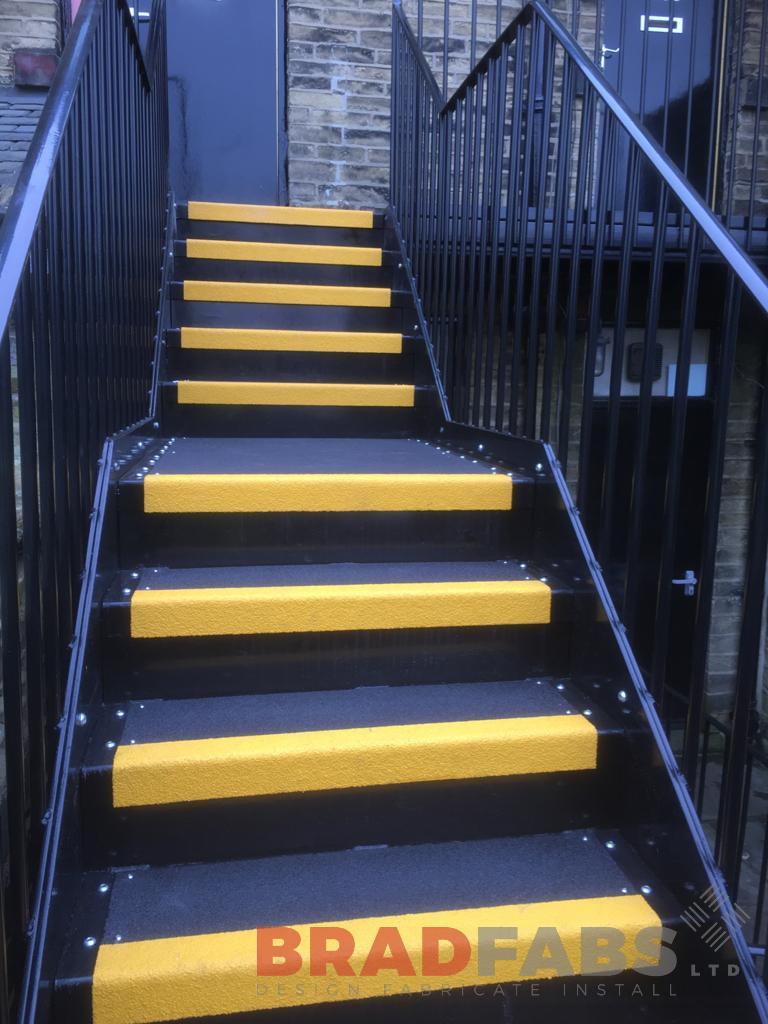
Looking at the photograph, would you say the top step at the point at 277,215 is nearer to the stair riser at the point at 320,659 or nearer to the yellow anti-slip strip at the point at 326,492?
the yellow anti-slip strip at the point at 326,492

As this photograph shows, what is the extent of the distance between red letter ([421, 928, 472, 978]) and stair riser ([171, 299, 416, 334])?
2.29 meters

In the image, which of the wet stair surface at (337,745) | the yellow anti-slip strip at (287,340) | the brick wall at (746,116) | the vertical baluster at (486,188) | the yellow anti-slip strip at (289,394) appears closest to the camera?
the wet stair surface at (337,745)

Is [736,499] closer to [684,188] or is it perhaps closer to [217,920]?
[684,188]

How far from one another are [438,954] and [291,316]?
2.36 meters

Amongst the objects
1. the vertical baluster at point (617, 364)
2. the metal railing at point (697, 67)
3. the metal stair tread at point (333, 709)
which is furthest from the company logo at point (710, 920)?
the metal railing at point (697, 67)

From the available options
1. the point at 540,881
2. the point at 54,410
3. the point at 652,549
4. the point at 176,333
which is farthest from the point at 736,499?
the point at 54,410

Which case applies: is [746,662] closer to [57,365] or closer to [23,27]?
[57,365]

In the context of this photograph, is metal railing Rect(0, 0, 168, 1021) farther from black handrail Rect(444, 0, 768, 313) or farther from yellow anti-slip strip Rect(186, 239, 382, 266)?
black handrail Rect(444, 0, 768, 313)

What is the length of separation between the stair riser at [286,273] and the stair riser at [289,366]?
51 cm

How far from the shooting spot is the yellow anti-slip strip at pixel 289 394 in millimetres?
Result: 2576

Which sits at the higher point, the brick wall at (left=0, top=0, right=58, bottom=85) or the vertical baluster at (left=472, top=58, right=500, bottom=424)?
the brick wall at (left=0, top=0, right=58, bottom=85)

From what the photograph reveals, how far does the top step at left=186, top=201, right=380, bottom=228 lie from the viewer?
3332 mm

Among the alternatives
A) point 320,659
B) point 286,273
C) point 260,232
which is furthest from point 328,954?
point 260,232

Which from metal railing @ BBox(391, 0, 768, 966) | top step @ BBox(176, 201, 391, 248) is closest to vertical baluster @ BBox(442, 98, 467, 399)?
metal railing @ BBox(391, 0, 768, 966)
